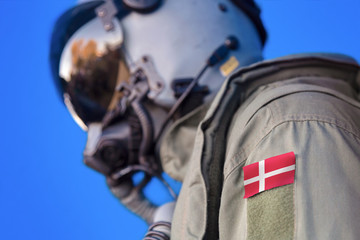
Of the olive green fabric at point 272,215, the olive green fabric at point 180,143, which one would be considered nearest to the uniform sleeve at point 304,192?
the olive green fabric at point 272,215

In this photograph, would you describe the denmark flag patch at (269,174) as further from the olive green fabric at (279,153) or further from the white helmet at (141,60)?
the white helmet at (141,60)

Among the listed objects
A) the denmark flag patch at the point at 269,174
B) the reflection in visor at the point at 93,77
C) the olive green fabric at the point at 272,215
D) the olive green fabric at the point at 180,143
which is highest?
the reflection in visor at the point at 93,77

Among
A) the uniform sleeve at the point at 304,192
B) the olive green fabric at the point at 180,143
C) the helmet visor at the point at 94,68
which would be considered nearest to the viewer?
the uniform sleeve at the point at 304,192

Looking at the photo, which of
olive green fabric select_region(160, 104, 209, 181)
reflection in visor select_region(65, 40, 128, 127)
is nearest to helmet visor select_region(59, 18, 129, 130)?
reflection in visor select_region(65, 40, 128, 127)

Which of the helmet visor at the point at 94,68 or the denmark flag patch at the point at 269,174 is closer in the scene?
the denmark flag patch at the point at 269,174

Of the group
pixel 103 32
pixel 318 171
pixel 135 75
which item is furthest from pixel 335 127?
pixel 103 32

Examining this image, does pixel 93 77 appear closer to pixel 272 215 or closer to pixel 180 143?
pixel 180 143

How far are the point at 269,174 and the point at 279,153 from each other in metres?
0.03

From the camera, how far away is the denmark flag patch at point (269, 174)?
583mm

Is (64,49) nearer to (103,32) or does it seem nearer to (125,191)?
(103,32)

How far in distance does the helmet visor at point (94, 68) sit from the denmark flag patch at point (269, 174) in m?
0.83

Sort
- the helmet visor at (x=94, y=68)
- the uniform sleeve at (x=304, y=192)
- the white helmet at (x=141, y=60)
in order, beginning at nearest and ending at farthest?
1. the uniform sleeve at (x=304, y=192)
2. the white helmet at (x=141, y=60)
3. the helmet visor at (x=94, y=68)

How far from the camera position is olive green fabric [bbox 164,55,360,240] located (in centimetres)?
54

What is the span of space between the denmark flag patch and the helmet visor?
2.72 ft
